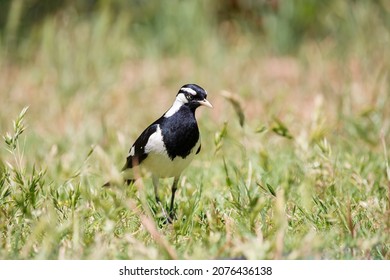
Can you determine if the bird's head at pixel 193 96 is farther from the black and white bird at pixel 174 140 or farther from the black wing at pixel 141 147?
the black wing at pixel 141 147

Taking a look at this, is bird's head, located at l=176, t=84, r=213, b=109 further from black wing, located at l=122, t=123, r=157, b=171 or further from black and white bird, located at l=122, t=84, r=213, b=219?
black wing, located at l=122, t=123, r=157, b=171

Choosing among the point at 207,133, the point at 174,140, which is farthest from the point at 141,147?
the point at 207,133

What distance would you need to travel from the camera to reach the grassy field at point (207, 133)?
8.79 ft

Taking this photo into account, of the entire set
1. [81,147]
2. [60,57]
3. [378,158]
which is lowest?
[378,158]

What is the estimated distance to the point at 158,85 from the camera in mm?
6117

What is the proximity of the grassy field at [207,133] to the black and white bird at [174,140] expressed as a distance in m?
0.16

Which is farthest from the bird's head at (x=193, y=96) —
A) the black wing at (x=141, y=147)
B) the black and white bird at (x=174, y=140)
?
the black wing at (x=141, y=147)

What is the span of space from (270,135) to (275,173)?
3.79ft

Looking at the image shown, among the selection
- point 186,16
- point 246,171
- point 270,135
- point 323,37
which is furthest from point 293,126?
point 323,37

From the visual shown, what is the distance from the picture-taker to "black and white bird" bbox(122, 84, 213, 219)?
10.3 feet

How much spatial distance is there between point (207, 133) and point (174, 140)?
5.67ft

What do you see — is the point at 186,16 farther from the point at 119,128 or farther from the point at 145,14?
the point at 119,128

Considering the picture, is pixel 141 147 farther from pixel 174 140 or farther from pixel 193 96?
pixel 193 96

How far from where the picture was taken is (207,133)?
4.85 meters
